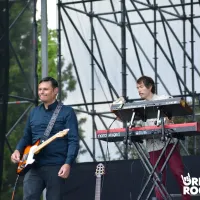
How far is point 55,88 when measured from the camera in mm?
7957

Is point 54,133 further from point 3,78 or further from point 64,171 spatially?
point 3,78

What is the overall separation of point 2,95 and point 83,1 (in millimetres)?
7331

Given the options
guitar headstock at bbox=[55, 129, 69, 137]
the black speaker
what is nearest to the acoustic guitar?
guitar headstock at bbox=[55, 129, 69, 137]

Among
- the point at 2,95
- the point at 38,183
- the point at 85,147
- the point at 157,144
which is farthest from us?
the point at 85,147

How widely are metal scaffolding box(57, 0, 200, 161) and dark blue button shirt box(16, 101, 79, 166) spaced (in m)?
8.35

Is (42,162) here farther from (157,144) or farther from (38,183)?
(157,144)

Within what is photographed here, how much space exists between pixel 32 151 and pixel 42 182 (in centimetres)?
32

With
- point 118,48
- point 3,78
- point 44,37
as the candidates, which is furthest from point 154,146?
point 118,48

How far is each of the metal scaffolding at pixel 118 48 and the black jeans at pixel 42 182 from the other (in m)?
8.54

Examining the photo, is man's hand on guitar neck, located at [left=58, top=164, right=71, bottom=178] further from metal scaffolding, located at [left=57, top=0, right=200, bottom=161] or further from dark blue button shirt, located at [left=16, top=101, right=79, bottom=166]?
metal scaffolding, located at [left=57, top=0, right=200, bottom=161]

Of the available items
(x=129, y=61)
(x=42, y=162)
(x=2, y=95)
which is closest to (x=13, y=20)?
(x=2, y=95)

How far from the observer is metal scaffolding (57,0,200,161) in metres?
16.6

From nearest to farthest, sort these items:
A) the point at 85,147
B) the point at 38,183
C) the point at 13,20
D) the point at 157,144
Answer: the point at 38,183 < the point at 157,144 < the point at 13,20 < the point at 85,147

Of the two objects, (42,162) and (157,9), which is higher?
(157,9)
